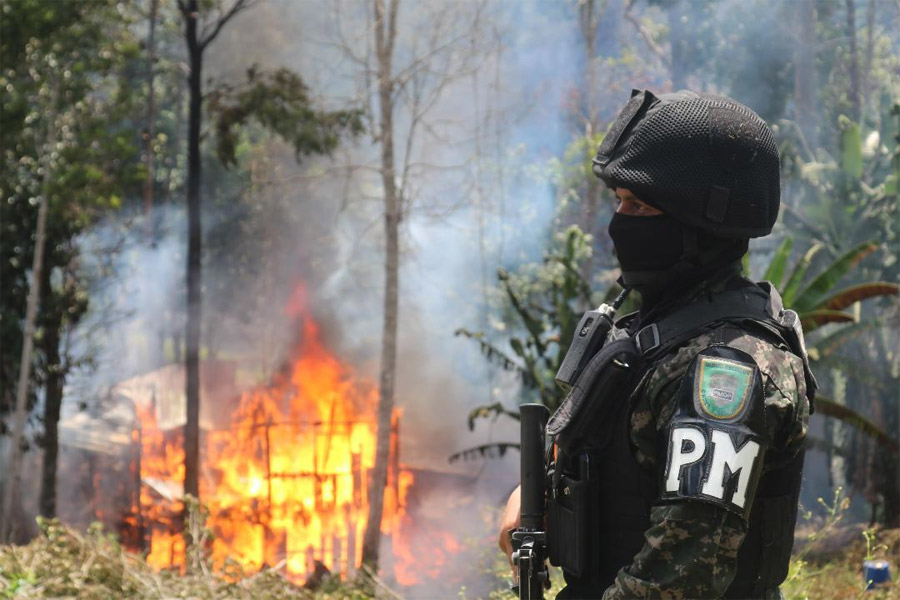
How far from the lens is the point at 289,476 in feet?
56.1

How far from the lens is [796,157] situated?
16531 millimetres

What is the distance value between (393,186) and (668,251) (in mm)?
11790

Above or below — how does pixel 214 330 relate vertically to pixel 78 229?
below

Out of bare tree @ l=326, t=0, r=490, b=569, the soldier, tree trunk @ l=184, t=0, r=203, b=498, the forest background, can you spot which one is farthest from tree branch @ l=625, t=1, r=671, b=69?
the soldier

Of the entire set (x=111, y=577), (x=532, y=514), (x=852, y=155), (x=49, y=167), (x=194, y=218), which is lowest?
(x=111, y=577)

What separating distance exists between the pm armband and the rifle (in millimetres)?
410

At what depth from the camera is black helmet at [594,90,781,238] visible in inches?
71.4

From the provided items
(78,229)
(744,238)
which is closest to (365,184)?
(78,229)

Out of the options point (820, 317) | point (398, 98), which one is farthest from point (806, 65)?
point (820, 317)

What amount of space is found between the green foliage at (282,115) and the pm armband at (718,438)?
1407 centimetres

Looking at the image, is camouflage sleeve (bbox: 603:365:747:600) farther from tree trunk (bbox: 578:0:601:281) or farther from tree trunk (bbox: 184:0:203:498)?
tree trunk (bbox: 578:0:601:281)

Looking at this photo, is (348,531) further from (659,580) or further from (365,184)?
(659,580)

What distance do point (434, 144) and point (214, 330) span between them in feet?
19.8

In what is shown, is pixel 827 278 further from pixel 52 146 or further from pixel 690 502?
pixel 52 146
